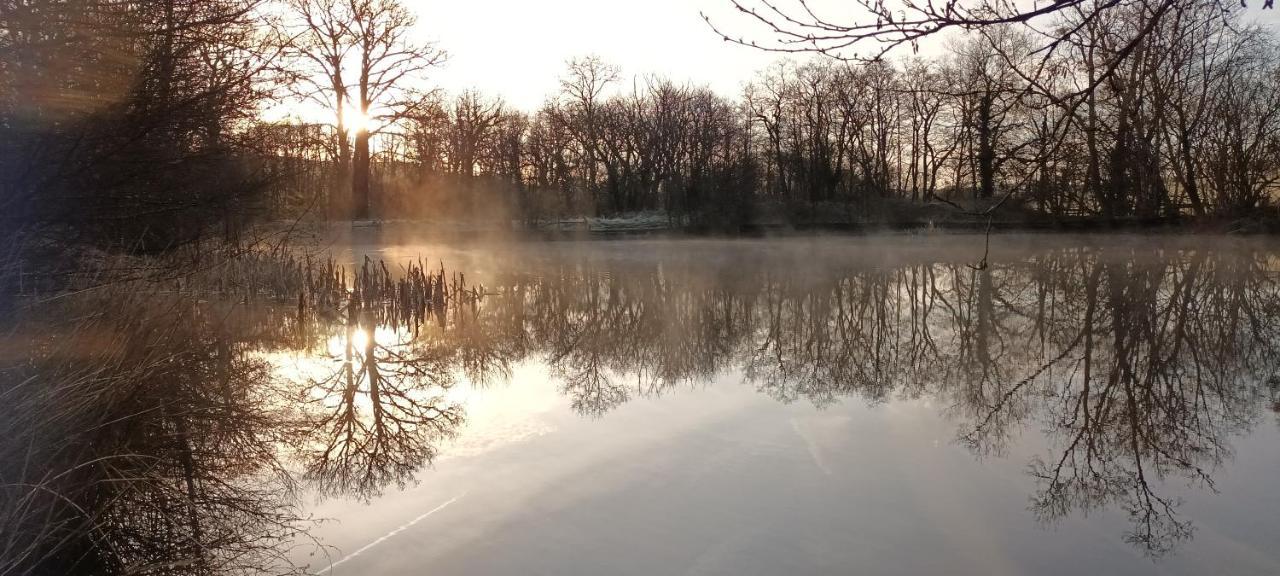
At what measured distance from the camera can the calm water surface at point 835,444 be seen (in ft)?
10.5

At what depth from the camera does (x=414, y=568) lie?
3.07 metres

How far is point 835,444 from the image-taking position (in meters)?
4.52

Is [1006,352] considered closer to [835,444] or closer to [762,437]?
[835,444]

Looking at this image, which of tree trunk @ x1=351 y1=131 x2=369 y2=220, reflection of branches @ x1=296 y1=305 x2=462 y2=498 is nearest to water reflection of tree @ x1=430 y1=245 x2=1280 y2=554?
reflection of branches @ x1=296 y1=305 x2=462 y2=498

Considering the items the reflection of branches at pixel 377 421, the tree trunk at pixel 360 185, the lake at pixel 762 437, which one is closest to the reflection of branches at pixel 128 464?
the lake at pixel 762 437

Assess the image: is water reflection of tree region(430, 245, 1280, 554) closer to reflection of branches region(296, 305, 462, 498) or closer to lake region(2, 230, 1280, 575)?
lake region(2, 230, 1280, 575)

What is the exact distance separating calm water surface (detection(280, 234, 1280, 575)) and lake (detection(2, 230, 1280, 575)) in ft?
0.07

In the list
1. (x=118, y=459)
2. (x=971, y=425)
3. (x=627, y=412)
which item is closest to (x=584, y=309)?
(x=627, y=412)

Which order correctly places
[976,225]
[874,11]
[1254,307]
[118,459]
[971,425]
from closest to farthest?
1. [874,11]
2. [118,459]
3. [971,425]
4. [1254,307]
5. [976,225]

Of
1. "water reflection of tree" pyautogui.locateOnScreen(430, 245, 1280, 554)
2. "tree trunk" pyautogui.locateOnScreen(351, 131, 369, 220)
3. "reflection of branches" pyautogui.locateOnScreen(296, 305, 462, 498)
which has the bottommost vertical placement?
"reflection of branches" pyautogui.locateOnScreen(296, 305, 462, 498)

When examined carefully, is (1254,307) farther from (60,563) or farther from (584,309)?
(60,563)

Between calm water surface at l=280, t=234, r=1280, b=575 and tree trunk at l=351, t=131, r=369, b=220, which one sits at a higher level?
tree trunk at l=351, t=131, r=369, b=220

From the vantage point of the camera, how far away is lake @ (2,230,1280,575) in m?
3.23

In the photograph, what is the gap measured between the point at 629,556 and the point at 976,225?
28.1 meters
